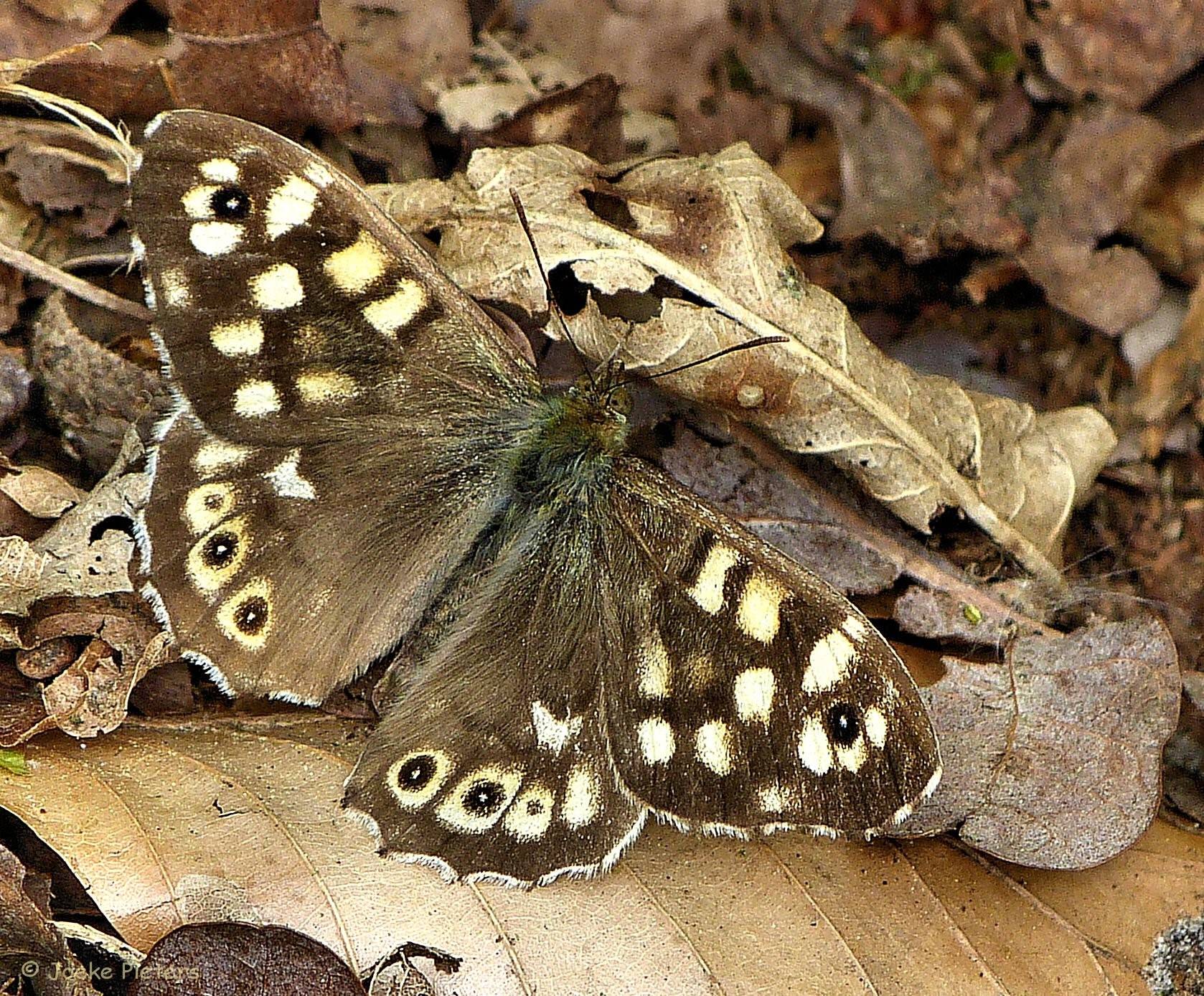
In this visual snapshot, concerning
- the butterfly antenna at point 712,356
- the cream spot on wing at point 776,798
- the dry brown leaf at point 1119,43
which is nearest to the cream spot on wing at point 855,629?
the cream spot on wing at point 776,798

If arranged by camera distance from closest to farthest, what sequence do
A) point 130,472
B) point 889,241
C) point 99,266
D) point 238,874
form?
point 238,874, point 130,472, point 99,266, point 889,241

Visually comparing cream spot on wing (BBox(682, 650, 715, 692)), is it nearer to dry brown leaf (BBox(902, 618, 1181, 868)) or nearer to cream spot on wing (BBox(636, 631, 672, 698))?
cream spot on wing (BBox(636, 631, 672, 698))

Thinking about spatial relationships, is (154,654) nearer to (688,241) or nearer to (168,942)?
(168,942)

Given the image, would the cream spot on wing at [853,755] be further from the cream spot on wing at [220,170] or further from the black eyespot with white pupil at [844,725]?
the cream spot on wing at [220,170]

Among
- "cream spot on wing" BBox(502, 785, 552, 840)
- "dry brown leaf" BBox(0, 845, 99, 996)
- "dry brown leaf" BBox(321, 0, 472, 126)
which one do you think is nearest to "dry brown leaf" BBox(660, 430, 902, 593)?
"cream spot on wing" BBox(502, 785, 552, 840)

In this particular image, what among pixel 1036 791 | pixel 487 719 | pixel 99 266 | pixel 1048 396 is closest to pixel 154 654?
pixel 487 719

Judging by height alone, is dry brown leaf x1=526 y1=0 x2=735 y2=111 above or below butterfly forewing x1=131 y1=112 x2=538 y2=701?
above
